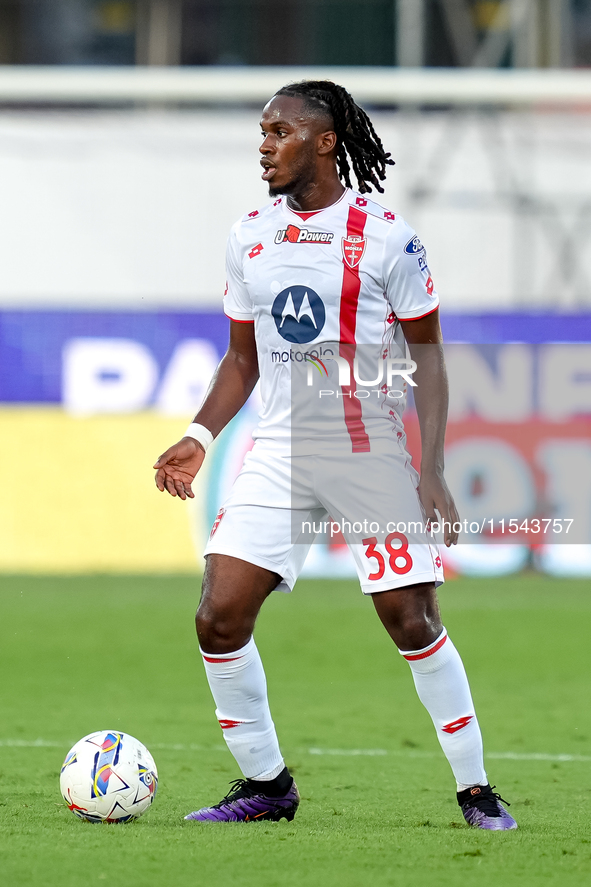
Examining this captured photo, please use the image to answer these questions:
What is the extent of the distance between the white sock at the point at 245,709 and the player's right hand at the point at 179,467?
513 mm

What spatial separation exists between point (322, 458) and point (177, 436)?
28.2ft

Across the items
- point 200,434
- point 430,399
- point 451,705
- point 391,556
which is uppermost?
point 430,399

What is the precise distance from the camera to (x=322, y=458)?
13.4 feet

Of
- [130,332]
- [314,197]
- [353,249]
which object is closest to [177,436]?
[130,332]

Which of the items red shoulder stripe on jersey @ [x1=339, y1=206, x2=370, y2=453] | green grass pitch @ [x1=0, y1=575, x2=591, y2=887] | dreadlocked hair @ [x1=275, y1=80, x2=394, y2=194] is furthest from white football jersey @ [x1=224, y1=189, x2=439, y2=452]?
green grass pitch @ [x1=0, y1=575, x2=591, y2=887]

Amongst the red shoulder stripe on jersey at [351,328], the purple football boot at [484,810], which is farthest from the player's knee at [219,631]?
the purple football boot at [484,810]

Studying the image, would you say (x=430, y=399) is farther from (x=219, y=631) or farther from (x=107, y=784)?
(x=107, y=784)

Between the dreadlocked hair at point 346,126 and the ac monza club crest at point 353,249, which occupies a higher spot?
the dreadlocked hair at point 346,126

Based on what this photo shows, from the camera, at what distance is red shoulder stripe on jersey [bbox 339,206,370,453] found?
4.02m

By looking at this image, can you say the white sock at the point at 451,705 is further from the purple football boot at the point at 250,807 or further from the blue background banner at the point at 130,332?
the blue background banner at the point at 130,332

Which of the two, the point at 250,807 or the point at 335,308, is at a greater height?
the point at 335,308

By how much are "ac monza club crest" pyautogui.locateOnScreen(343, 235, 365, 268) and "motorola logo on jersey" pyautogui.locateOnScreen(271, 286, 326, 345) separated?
14 centimetres

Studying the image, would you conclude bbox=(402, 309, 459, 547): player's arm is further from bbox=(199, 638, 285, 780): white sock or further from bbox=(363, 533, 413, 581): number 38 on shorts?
bbox=(199, 638, 285, 780): white sock

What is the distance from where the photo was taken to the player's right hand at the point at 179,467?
13.5 feet
